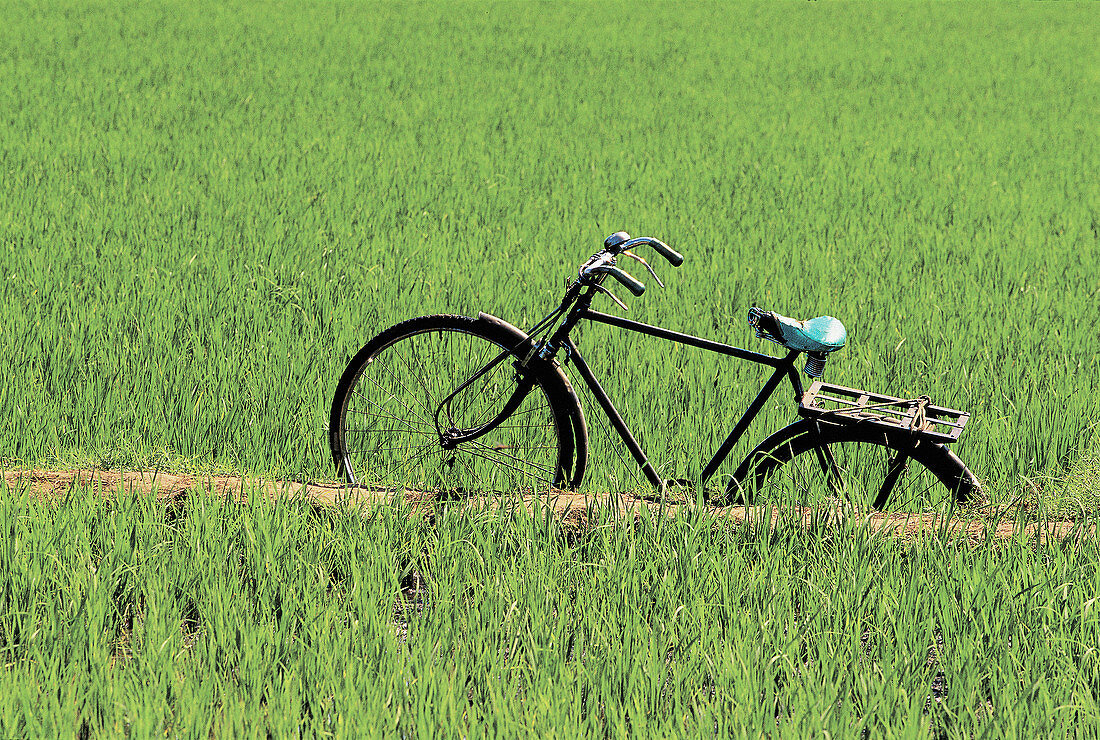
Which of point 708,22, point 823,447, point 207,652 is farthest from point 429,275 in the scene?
point 708,22

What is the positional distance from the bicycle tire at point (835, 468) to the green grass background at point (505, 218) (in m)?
0.49

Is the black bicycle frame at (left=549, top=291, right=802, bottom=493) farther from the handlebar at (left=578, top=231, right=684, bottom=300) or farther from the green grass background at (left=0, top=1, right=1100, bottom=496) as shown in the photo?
the green grass background at (left=0, top=1, right=1100, bottom=496)

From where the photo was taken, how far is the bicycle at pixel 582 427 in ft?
8.79

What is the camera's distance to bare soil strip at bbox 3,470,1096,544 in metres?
2.61

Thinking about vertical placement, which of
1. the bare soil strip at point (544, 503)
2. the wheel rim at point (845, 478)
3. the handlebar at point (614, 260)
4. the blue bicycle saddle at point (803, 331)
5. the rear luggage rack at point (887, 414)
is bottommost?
the bare soil strip at point (544, 503)

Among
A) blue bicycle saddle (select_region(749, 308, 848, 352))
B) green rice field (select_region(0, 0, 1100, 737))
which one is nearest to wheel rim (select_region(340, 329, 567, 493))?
green rice field (select_region(0, 0, 1100, 737))

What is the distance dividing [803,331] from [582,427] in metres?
0.70

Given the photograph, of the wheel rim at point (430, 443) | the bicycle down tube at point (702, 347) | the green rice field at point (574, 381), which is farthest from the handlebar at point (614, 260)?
the green rice field at point (574, 381)

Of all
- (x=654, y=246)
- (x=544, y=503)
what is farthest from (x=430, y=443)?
(x=654, y=246)

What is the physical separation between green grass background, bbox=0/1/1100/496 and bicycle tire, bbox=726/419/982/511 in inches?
19.4

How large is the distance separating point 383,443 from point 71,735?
1505mm

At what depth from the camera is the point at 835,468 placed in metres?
2.77

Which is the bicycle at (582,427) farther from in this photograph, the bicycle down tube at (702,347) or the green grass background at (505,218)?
the green grass background at (505,218)

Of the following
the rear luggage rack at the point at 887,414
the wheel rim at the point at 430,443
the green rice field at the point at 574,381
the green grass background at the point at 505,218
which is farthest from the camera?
the green grass background at the point at 505,218
